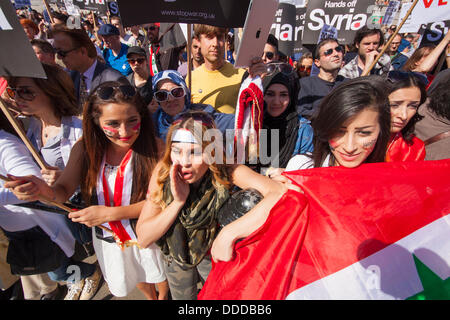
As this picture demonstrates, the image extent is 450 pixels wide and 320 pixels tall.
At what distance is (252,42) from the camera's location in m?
1.81

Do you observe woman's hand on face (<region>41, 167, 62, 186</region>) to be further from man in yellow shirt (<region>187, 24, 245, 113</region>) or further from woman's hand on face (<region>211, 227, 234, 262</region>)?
man in yellow shirt (<region>187, 24, 245, 113</region>)

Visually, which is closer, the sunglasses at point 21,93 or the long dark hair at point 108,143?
the long dark hair at point 108,143

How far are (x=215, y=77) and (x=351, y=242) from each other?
2068mm

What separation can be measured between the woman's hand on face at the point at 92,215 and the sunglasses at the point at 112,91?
0.71 meters

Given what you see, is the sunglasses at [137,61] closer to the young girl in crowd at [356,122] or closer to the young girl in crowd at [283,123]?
the young girl in crowd at [283,123]

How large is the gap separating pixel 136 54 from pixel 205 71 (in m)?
1.25

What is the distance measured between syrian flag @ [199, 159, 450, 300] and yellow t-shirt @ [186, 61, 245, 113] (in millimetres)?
1461

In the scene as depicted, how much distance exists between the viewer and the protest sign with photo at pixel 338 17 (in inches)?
160

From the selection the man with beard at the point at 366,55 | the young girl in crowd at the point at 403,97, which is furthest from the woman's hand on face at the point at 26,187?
the man with beard at the point at 366,55

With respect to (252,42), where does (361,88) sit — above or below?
below
